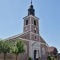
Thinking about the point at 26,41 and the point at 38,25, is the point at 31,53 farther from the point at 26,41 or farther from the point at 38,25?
the point at 38,25

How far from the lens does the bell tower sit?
136ft

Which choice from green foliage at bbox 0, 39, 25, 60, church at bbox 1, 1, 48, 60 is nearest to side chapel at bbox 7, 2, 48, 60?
church at bbox 1, 1, 48, 60

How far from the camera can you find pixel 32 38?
4112 centimetres

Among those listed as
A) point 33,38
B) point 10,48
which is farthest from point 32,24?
point 10,48

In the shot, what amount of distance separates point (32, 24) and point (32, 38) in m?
4.01

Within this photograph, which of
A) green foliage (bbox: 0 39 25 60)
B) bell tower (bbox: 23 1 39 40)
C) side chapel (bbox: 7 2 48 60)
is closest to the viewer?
green foliage (bbox: 0 39 25 60)

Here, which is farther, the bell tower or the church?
the bell tower

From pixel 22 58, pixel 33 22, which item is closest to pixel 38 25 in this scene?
pixel 33 22

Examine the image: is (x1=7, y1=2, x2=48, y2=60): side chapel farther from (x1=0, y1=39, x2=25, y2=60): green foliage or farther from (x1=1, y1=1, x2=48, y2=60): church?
(x1=0, y1=39, x2=25, y2=60): green foliage

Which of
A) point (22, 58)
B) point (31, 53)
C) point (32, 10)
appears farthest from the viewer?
point (32, 10)

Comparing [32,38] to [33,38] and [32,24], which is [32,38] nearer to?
[33,38]

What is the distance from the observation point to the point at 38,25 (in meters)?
44.2

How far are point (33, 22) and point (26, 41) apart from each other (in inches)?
254

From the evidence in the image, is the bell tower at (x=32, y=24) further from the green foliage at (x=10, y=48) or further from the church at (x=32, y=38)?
the green foliage at (x=10, y=48)
